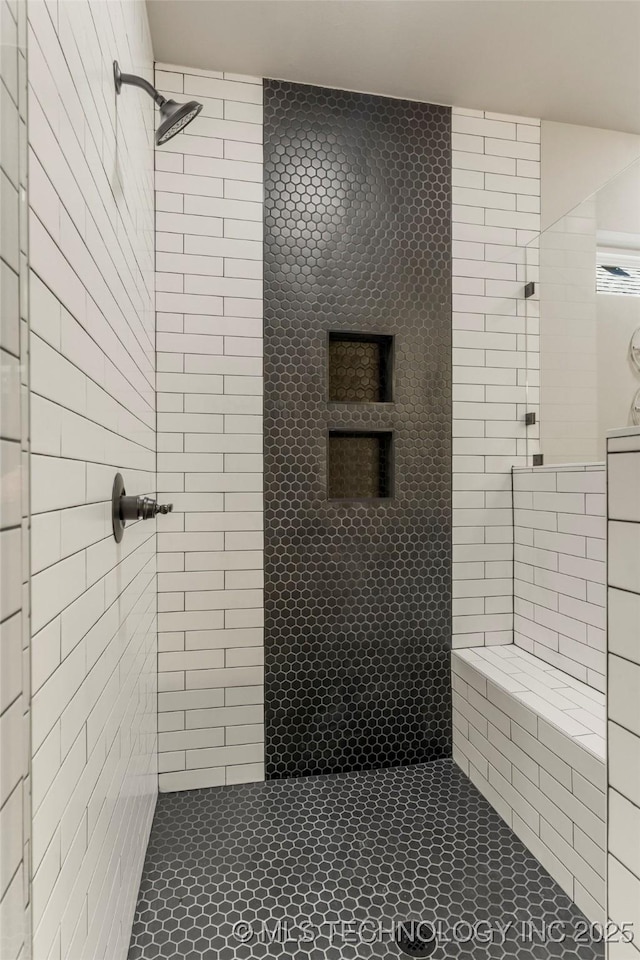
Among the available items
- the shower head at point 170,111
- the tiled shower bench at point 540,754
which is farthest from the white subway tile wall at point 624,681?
the shower head at point 170,111

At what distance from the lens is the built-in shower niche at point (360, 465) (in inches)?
86.3

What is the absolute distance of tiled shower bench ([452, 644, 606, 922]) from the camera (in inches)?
55.0

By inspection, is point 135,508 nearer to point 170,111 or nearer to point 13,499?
point 13,499

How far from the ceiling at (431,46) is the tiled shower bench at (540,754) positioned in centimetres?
231

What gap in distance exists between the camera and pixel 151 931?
1.36 metres

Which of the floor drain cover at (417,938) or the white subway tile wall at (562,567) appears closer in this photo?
the floor drain cover at (417,938)

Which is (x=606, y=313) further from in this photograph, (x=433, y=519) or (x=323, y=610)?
(x=323, y=610)

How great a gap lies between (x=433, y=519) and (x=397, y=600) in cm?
38

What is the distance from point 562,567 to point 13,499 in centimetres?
198

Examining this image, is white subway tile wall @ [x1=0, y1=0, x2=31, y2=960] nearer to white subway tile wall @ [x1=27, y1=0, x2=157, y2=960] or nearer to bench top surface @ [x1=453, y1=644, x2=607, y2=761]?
white subway tile wall @ [x1=27, y1=0, x2=157, y2=960]

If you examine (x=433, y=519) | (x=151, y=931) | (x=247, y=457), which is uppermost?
(x=247, y=457)

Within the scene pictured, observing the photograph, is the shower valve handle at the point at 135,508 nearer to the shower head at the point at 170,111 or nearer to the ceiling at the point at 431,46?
the shower head at the point at 170,111

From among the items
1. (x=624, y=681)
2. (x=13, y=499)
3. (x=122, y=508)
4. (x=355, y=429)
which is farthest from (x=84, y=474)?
(x=355, y=429)

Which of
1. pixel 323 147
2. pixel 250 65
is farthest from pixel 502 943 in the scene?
pixel 250 65
